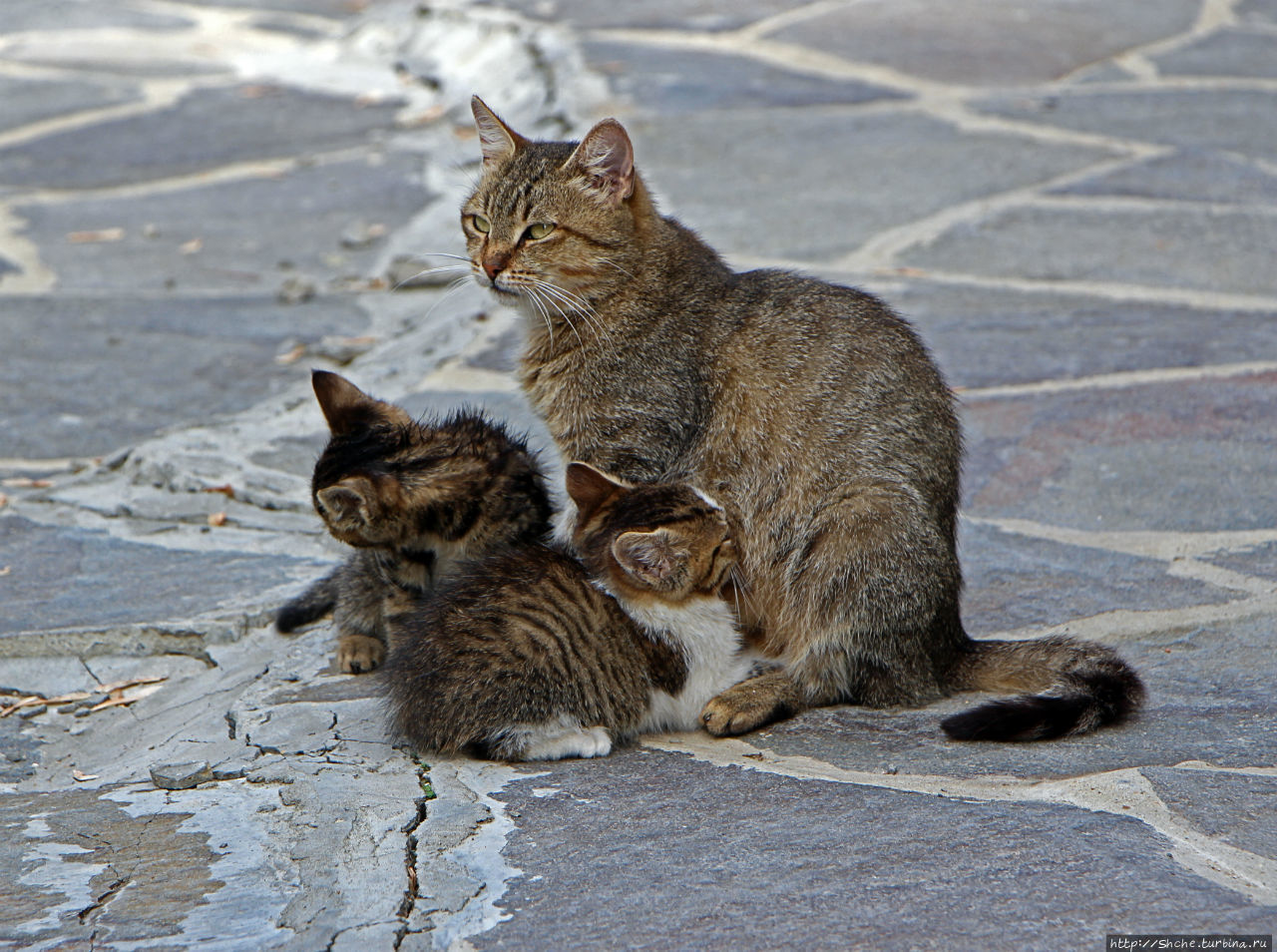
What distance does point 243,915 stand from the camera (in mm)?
2311

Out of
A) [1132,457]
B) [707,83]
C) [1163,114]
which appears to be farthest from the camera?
[707,83]

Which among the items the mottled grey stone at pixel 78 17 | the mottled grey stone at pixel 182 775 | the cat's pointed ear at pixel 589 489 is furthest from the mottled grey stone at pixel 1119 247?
the mottled grey stone at pixel 78 17

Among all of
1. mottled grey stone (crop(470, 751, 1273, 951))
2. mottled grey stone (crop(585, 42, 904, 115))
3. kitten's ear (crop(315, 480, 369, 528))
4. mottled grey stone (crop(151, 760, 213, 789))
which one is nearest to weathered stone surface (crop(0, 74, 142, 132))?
mottled grey stone (crop(585, 42, 904, 115))

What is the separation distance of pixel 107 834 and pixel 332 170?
6.59 meters

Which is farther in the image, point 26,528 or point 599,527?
point 26,528

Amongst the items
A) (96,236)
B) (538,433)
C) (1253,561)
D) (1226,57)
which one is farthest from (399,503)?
(1226,57)

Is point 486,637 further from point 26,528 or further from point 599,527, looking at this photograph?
point 26,528

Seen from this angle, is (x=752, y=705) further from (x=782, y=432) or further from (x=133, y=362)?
(x=133, y=362)

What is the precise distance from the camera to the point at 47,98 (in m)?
9.81

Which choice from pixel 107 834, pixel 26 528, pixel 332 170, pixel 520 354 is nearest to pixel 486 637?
pixel 107 834

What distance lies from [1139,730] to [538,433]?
2.98 meters

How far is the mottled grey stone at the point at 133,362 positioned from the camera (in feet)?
18.7

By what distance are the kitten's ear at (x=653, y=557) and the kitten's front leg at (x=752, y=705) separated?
0.32 meters

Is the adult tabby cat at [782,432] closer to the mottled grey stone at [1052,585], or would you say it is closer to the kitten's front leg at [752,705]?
the kitten's front leg at [752,705]
